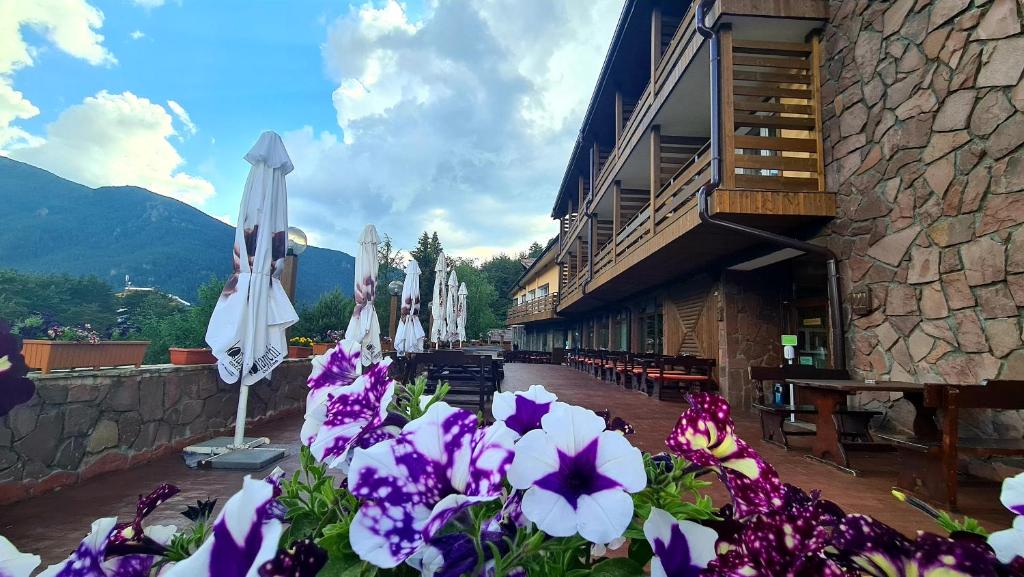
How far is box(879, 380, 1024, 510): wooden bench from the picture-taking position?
335 cm

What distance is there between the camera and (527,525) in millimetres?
443

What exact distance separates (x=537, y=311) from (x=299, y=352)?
67.5 feet

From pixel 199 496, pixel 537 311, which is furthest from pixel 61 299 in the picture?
pixel 199 496

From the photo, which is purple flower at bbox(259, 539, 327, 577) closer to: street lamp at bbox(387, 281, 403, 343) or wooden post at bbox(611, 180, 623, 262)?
wooden post at bbox(611, 180, 623, 262)

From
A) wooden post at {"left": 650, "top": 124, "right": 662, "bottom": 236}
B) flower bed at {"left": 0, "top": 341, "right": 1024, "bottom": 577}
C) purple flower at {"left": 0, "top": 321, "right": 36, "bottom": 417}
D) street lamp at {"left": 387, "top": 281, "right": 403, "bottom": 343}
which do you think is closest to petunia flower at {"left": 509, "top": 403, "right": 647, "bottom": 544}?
flower bed at {"left": 0, "top": 341, "right": 1024, "bottom": 577}

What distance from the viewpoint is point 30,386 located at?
2.43 feet

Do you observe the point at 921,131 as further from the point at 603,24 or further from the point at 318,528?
the point at 603,24

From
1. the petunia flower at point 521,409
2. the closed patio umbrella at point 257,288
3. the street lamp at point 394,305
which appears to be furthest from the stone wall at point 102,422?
the street lamp at point 394,305

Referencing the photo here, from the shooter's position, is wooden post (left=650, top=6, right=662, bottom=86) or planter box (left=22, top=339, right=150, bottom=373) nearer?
planter box (left=22, top=339, right=150, bottom=373)

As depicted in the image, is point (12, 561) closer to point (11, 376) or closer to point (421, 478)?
point (421, 478)

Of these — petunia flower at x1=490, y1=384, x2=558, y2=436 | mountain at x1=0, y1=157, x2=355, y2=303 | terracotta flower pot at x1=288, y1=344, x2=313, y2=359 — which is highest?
mountain at x1=0, y1=157, x2=355, y2=303

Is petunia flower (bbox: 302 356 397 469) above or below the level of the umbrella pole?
above

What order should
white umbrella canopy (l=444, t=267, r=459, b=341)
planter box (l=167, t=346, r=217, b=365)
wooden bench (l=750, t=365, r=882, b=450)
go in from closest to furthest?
planter box (l=167, t=346, r=217, b=365)
wooden bench (l=750, t=365, r=882, b=450)
white umbrella canopy (l=444, t=267, r=459, b=341)

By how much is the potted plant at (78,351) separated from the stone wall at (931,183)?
299 inches
